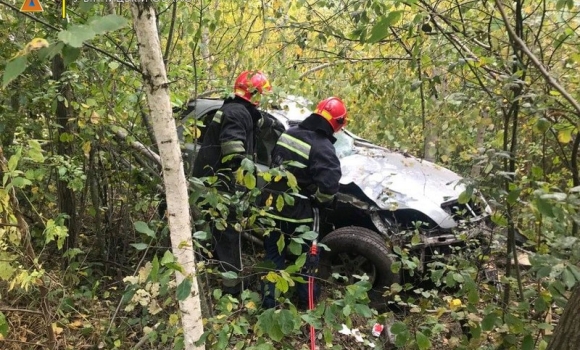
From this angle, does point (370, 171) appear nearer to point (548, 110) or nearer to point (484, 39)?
point (484, 39)

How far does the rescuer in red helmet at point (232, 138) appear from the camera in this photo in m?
3.28

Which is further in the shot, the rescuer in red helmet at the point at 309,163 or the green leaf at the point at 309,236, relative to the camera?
the rescuer in red helmet at the point at 309,163

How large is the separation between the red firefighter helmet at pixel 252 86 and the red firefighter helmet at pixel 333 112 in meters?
0.56

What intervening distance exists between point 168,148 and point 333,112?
2143 mm

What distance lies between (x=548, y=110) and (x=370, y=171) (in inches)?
102

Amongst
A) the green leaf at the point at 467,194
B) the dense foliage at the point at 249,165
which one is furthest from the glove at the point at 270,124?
the green leaf at the point at 467,194

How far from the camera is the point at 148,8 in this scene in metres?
1.64

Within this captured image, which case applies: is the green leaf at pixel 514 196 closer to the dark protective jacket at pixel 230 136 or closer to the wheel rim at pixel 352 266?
the dark protective jacket at pixel 230 136

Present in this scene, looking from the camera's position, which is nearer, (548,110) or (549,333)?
(548,110)

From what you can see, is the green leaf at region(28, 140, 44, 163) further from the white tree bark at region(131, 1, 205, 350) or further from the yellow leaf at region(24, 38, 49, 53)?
the yellow leaf at region(24, 38, 49, 53)

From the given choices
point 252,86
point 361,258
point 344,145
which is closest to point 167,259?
point 252,86

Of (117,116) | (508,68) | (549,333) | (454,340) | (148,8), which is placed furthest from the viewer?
(117,116)

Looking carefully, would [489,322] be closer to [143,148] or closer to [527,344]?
[527,344]

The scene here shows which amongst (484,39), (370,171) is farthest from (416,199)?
(484,39)
